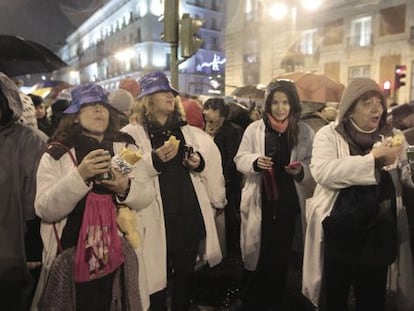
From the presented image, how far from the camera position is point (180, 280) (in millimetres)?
3223

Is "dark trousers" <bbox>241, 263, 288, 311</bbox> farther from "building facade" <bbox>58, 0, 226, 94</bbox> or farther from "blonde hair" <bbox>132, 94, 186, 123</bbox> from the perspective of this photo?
"building facade" <bbox>58, 0, 226, 94</bbox>

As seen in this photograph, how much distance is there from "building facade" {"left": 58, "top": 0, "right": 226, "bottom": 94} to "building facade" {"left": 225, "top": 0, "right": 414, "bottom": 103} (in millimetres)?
9645

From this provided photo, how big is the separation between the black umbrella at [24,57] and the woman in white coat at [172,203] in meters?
2.65

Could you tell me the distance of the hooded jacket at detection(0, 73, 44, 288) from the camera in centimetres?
269

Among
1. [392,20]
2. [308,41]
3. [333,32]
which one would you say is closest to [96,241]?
[392,20]

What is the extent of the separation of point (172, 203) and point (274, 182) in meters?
1.01

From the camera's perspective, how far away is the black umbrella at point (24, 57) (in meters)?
5.12

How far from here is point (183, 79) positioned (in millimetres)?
52500

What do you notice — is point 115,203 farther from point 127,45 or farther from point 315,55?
point 127,45

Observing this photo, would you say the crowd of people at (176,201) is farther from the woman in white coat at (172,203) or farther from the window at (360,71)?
the window at (360,71)

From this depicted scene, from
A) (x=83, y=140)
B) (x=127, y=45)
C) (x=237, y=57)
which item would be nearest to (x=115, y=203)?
(x=83, y=140)

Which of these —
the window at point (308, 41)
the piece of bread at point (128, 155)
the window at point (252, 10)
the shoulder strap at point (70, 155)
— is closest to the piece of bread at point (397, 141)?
the piece of bread at point (128, 155)

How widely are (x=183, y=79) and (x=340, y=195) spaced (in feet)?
167

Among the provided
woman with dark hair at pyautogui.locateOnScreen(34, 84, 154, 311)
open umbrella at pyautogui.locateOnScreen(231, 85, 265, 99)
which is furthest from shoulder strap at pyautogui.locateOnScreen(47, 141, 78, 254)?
open umbrella at pyautogui.locateOnScreen(231, 85, 265, 99)
